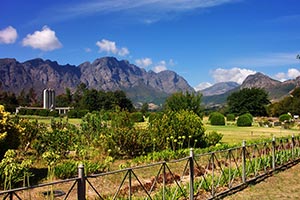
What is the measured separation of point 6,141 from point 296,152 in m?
10.3

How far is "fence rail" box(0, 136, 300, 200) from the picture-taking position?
6.33 meters

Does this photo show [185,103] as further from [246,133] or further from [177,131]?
[246,133]

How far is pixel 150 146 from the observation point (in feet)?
42.9

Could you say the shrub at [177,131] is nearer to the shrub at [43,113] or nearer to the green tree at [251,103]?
the shrub at [43,113]

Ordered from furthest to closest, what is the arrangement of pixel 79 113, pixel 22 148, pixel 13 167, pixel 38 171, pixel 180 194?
pixel 79 113
pixel 22 148
pixel 38 171
pixel 180 194
pixel 13 167

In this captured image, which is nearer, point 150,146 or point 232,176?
point 232,176

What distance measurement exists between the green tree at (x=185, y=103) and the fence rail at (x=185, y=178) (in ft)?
25.4

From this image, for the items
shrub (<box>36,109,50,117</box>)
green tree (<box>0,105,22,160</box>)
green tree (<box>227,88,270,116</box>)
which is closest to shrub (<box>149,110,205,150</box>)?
green tree (<box>0,105,22,160</box>)

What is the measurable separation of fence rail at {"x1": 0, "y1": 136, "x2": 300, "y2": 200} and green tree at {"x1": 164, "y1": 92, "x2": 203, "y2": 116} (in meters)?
7.74

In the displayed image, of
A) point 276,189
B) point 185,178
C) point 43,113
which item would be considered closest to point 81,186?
point 185,178

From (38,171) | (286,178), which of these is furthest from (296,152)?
(38,171)

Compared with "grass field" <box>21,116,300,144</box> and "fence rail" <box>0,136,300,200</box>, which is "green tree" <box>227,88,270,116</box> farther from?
"fence rail" <box>0,136,300,200</box>

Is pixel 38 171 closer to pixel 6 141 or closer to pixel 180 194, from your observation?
pixel 6 141

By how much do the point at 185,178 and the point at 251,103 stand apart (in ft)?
216
